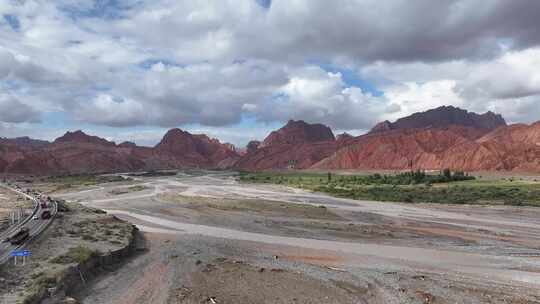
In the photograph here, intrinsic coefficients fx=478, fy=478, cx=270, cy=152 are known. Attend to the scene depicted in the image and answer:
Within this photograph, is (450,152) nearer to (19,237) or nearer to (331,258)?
(331,258)

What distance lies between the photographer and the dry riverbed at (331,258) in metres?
21.7

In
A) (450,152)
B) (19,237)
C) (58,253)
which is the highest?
(450,152)

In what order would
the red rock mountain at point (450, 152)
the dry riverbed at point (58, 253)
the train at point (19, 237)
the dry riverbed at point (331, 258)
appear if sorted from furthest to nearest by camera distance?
1. the red rock mountain at point (450, 152)
2. the train at point (19, 237)
3. the dry riverbed at point (331, 258)
4. the dry riverbed at point (58, 253)

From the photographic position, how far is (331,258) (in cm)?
3042

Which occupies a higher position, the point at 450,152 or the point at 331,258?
the point at 450,152

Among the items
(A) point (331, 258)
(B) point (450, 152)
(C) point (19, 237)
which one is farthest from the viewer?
(B) point (450, 152)

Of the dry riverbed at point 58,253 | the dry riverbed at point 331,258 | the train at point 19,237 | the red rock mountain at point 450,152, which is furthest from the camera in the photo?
the red rock mountain at point 450,152

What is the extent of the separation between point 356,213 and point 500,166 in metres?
101

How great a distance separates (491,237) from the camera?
3806 centimetres

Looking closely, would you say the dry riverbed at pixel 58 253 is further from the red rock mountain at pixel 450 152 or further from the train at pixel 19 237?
the red rock mountain at pixel 450 152

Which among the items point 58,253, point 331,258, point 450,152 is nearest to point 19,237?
point 58,253

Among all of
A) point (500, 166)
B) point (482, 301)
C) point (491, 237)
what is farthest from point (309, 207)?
point (500, 166)

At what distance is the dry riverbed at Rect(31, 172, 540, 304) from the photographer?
71.2ft

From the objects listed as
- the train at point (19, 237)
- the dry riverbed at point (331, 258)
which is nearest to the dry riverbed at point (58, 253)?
the train at point (19, 237)
